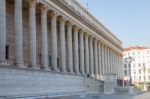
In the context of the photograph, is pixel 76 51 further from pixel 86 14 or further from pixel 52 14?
pixel 52 14

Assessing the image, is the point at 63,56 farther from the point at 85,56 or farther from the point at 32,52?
the point at 85,56

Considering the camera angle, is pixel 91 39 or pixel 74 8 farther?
pixel 91 39

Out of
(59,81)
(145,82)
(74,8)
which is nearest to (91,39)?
(74,8)

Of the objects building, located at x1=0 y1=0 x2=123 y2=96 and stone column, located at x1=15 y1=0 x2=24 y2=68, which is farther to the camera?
stone column, located at x1=15 y1=0 x2=24 y2=68

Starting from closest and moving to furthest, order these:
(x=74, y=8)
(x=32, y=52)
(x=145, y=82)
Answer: (x=32, y=52), (x=74, y=8), (x=145, y=82)

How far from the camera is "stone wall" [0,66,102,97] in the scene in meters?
29.1

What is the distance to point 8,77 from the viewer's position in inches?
1149

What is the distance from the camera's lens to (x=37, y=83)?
3544 centimetres

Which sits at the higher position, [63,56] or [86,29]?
[86,29]

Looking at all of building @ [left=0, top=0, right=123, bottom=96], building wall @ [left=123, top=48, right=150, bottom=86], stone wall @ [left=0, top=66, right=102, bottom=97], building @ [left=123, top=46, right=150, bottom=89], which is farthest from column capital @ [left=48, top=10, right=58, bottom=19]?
building wall @ [left=123, top=48, right=150, bottom=86]

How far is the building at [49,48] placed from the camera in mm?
31891

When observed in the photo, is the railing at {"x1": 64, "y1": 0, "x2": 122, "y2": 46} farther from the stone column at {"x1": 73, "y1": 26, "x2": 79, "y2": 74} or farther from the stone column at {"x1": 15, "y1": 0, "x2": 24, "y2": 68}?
the stone column at {"x1": 15, "y1": 0, "x2": 24, "y2": 68}

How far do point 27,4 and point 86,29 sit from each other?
71.2ft

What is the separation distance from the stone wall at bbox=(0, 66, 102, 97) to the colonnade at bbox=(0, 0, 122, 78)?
3.87 feet
